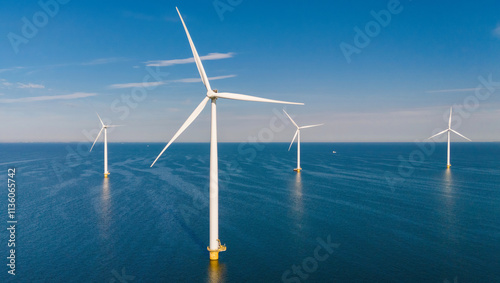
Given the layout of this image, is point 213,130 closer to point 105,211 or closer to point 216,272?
point 216,272

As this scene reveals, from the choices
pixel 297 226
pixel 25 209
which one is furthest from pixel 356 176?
pixel 25 209

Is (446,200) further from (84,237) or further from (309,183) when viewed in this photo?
(84,237)

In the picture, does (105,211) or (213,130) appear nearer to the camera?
(213,130)
